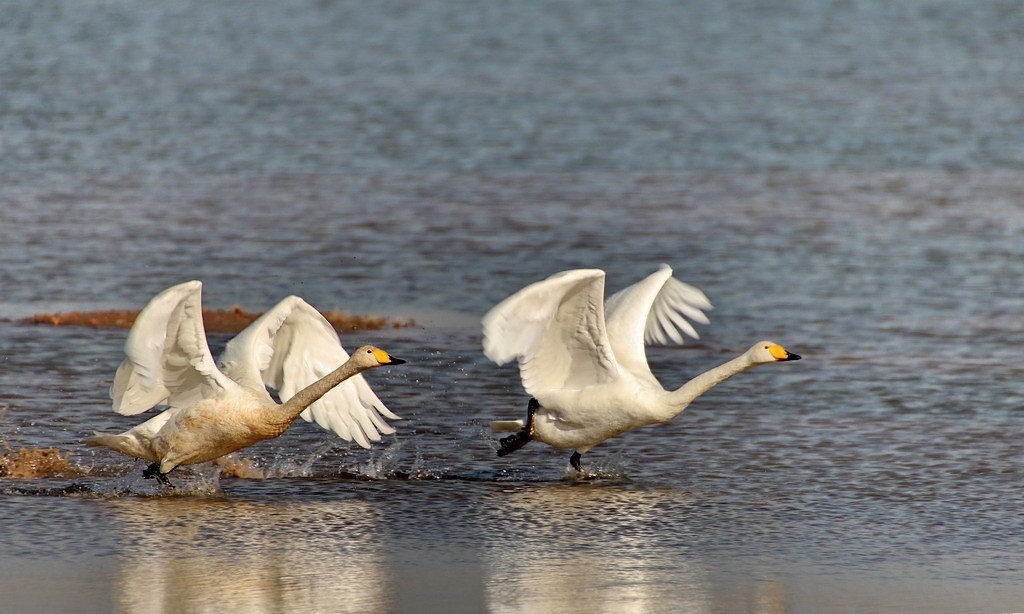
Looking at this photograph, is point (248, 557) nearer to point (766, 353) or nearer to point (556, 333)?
point (556, 333)

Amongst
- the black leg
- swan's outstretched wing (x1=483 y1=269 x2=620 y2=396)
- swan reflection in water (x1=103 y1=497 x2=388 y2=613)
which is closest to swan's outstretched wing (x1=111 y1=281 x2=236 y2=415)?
swan reflection in water (x1=103 y1=497 x2=388 y2=613)

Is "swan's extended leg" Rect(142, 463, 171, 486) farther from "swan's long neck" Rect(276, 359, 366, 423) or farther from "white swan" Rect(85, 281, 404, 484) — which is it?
"swan's long neck" Rect(276, 359, 366, 423)

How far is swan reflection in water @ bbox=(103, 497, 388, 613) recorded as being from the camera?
7613mm

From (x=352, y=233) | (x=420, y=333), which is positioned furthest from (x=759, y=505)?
(x=352, y=233)

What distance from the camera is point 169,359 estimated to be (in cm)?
997

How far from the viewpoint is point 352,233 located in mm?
19188

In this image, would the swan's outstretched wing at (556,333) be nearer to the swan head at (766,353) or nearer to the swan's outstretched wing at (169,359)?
the swan head at (766,353)

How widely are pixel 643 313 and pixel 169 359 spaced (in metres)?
3.21

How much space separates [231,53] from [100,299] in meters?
23.8

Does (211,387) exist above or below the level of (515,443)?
above

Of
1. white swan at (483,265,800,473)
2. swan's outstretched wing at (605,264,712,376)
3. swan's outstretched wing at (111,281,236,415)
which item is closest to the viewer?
swan's outstretched wing at (111,281,236,415)

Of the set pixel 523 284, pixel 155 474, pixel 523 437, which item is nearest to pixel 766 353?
pixel 523 437

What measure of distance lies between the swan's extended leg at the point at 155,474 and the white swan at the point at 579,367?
207 centimetres

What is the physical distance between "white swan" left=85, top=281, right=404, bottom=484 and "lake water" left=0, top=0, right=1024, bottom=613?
28cm
